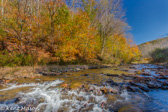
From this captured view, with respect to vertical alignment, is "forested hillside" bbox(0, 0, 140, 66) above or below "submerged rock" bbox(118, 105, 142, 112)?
above

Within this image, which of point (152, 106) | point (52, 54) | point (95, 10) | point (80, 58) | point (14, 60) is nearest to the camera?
point (152, 106)

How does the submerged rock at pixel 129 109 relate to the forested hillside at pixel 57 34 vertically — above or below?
below

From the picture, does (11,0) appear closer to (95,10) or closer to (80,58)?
(80,58)

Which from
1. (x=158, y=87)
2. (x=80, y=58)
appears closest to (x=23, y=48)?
(x=80, y=58)

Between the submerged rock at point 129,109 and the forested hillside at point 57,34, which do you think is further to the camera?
the forested hillside at point 57,34

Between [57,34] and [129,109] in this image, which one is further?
[57,34]

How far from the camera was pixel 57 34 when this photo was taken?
11164 mm

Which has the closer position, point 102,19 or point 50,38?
point 50,38

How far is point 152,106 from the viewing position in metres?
2.63

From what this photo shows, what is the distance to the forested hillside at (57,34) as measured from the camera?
7883mm

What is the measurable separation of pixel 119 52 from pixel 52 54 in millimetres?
14021

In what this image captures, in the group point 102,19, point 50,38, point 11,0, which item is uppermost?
point 102,19

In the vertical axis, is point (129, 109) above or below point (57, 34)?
below

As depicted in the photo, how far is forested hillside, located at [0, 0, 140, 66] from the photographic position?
7883 millimetres
